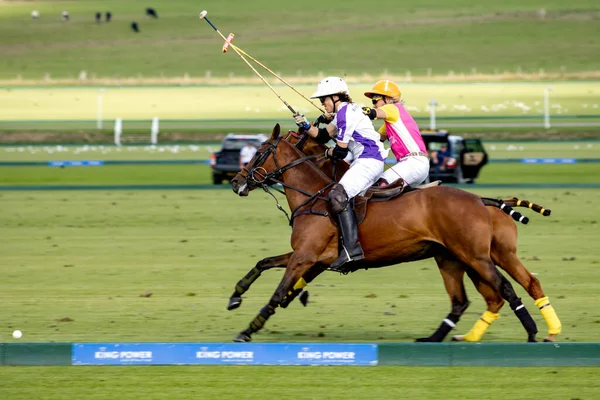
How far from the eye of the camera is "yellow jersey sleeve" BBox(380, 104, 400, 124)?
11.3 m

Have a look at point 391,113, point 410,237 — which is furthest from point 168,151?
point 410,237

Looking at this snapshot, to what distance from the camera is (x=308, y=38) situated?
9538 cm

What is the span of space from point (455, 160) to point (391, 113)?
19.9m

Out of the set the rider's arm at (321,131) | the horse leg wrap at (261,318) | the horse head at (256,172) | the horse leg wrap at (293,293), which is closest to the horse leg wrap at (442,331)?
the horse leg wrap at (293,293)

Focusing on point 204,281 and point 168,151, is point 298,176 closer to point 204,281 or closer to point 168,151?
point 204,281

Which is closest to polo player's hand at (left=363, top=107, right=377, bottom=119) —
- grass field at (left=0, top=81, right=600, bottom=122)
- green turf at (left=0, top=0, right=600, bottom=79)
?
grass field at (left=0, top=81, right=600, bottom=122)

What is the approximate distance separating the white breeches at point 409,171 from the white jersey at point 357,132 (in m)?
0.18

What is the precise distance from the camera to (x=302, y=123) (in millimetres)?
11586

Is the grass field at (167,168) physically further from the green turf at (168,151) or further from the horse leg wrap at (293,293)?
the horse leg wrap at (293,293)

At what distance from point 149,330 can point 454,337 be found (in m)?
3.04

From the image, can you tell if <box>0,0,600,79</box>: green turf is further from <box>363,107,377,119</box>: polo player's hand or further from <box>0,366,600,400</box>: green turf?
<box>0,366,600,400</box>: green turf

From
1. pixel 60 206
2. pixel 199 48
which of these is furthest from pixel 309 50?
pixel 60 206

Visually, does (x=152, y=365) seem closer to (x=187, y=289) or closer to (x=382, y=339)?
(x=382, y=339)

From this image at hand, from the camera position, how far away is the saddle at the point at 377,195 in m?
11.1
